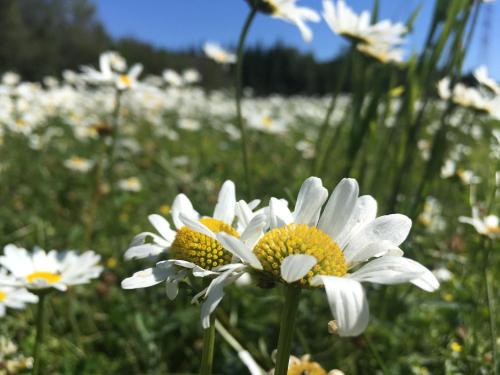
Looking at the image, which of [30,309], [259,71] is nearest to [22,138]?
[30,309]

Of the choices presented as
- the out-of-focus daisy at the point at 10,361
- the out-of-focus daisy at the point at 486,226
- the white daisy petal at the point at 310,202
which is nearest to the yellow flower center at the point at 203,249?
the white daisy petal at the point at 310,202

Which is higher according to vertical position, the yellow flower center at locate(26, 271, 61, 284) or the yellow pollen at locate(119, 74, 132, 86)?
the yellow pollen at locate(119, 74, 132, 86)

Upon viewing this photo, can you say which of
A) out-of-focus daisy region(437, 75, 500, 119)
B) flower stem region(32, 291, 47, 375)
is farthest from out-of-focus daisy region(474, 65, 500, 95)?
flower stem region(32, 291, 47, 375)

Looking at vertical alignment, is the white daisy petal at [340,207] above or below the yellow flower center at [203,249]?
above

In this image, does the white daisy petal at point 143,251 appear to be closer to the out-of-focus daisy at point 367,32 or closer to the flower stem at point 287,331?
the flower stem at point 287,331

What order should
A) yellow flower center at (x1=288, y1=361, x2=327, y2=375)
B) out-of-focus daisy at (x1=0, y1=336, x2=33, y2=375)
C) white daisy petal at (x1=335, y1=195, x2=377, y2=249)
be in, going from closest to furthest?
white daisy petal at (x1=335, y1=195, x2=377, y2=249) < yellow flower center at (x1=288, y1=361, x2=327, y2=375) < out-of-focus daisy at (x1=0, y1=336, x2=33, y2=375)

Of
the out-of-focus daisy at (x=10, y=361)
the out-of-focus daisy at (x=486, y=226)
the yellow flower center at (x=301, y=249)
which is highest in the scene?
the yellow flower center at (x=301, y=249)

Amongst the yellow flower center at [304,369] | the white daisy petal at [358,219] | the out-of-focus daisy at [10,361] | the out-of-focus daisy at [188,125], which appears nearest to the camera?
the white daisy petal at [358,219]

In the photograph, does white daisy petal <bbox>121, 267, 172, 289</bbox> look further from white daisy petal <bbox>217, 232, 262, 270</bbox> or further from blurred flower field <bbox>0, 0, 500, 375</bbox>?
white daisy petal <bbox>217, 232, 262, 270</bbox>
